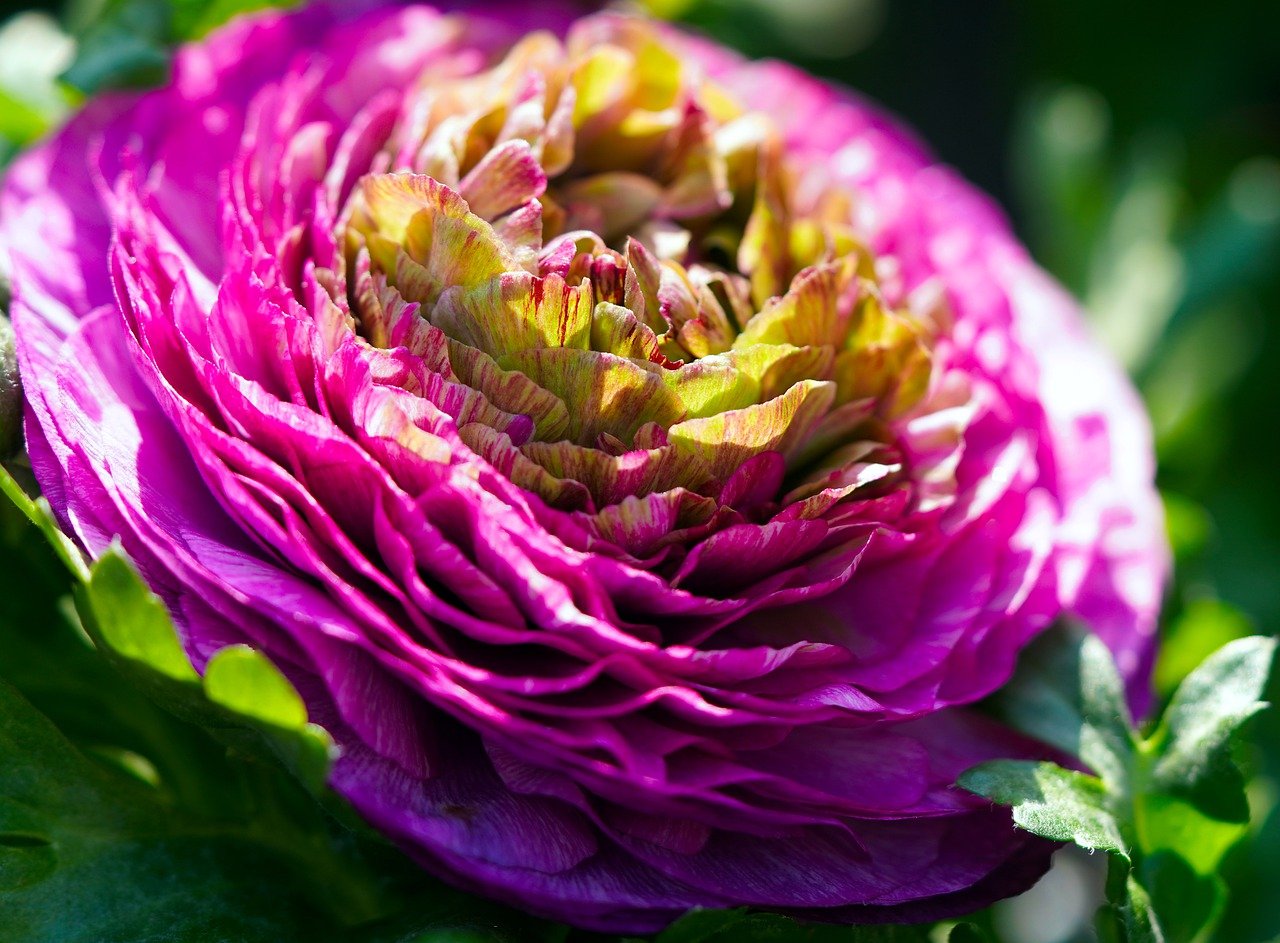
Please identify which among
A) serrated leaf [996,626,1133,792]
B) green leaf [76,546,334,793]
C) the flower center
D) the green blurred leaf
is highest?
the flower center

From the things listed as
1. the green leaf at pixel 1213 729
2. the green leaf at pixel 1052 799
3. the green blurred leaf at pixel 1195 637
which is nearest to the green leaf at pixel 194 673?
the green leaf at pixel 1052 799

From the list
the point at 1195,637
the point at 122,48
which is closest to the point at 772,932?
the point at 1195,637

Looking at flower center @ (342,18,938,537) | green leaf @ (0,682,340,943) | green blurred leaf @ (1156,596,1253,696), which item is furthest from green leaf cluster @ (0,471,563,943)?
green blurred leaf @ (1156,596,1253,696)

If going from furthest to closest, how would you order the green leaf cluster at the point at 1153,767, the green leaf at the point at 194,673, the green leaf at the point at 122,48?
1. the green leaf at the point at 122,48
2. the green leaf cluster at the point at 1153,767
3. the green leaf at the point at 194,673

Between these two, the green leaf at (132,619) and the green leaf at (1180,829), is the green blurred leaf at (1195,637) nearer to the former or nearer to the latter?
the green leaf at (1180,829)

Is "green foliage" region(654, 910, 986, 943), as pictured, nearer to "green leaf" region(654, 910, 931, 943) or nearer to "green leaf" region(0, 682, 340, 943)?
"green leaf" region(654, 910, 931, 943)

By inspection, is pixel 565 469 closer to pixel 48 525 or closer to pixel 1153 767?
pixel 48 525

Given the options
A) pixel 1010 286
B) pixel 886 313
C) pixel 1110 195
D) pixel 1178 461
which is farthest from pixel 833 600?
pixel 1110 195
